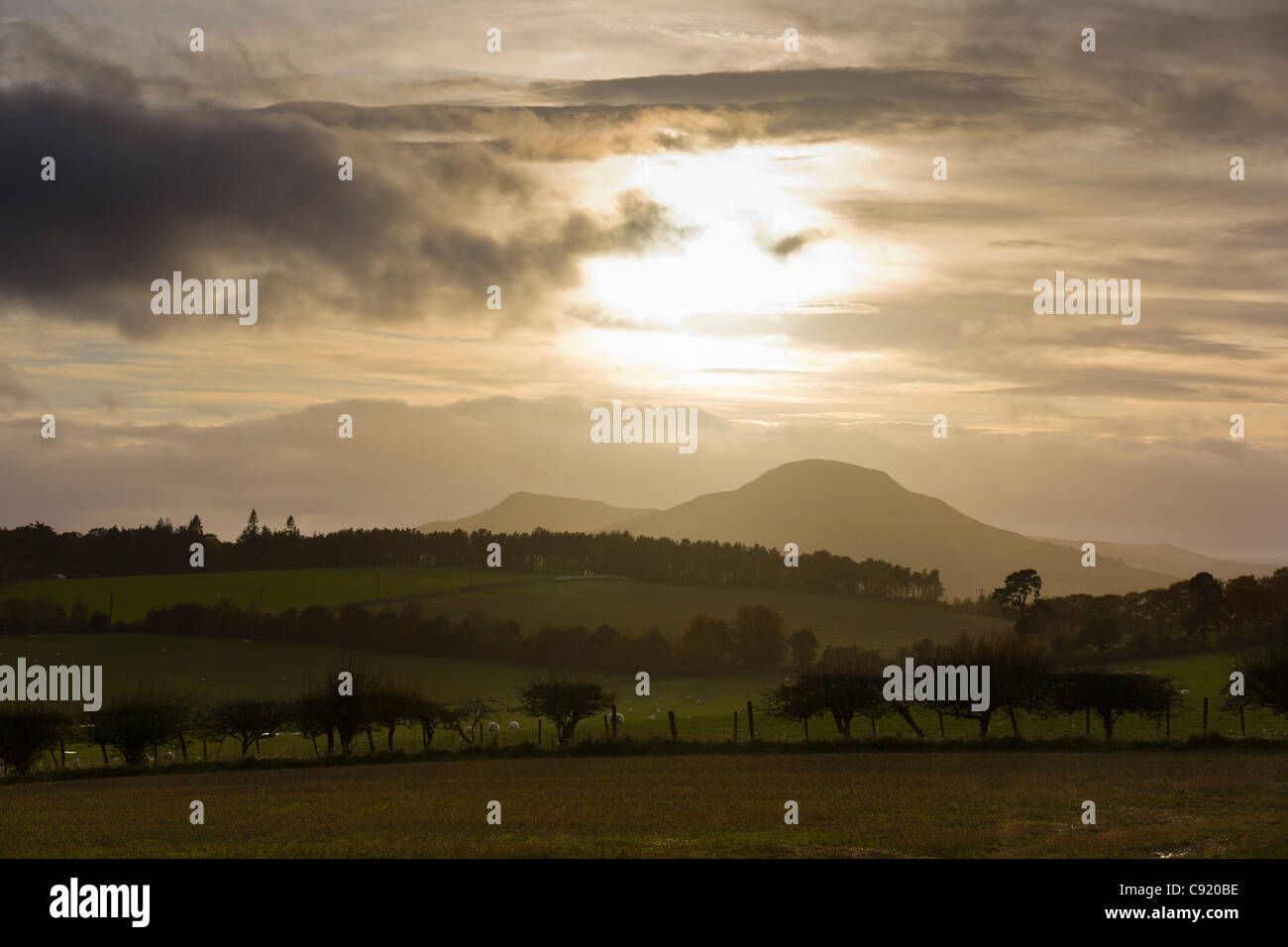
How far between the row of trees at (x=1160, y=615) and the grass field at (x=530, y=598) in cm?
857

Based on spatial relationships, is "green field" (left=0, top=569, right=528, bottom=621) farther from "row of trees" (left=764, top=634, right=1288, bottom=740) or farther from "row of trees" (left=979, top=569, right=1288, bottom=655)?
"row of trees" (left=764, top=634, right=1288, bottom=740)

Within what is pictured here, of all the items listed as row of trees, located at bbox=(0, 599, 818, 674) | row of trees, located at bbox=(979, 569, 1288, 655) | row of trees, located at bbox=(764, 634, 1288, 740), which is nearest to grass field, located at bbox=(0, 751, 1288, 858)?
row of trees, located at bbox=(764, 634, 1288, 740)

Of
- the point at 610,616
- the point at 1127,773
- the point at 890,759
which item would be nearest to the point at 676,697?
the point at 610,616

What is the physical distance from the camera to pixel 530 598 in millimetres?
153250

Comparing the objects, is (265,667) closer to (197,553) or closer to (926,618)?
(197,553)

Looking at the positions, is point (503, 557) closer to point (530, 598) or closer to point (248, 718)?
point (530, 598)

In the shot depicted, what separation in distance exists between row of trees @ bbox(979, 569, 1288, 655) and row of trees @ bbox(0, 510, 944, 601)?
25.3 meters

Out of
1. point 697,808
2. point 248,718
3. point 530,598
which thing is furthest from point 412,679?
point 697,808

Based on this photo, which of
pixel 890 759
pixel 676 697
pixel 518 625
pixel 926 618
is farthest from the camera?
pixel 926 618

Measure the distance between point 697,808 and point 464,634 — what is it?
98851 mm

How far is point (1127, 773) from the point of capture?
42781 millimetres
